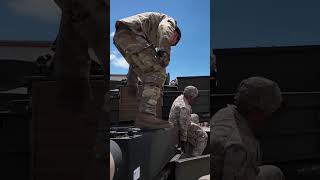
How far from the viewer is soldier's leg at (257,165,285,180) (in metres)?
0.71

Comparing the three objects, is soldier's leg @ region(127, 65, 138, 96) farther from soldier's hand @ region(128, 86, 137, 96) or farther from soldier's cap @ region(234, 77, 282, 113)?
soldier's cap @ region(234, 77, 282, 113)

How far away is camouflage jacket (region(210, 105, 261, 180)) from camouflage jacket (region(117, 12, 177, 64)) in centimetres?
207

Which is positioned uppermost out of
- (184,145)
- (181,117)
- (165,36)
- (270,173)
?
(165,36)

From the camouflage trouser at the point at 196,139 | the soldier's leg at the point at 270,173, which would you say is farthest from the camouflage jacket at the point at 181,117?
the soldier's leg at the point at 270,173

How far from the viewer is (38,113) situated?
2.19ft

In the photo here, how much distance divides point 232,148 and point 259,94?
0.12 meters

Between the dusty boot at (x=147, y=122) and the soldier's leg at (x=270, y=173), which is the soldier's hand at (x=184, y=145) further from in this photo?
the soldier's leg at (x=270, y=173)

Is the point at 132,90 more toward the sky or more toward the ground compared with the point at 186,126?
more toward the sky

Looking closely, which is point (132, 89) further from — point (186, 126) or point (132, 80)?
point (186, 126)

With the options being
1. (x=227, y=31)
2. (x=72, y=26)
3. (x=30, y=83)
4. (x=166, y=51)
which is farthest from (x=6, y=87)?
(x=166, y=51)

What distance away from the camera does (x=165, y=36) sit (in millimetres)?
2746

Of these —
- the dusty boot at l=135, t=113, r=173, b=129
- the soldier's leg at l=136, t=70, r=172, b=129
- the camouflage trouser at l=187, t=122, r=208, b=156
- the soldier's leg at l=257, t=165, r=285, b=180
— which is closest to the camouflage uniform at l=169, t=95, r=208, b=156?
the camouflage trouser at l=187, t=122, r=208, b=156

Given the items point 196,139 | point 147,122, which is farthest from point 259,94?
point 196,139

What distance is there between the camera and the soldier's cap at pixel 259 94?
69 centimetres
